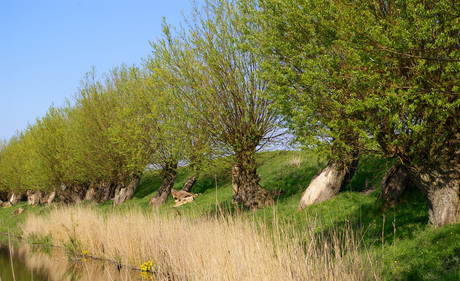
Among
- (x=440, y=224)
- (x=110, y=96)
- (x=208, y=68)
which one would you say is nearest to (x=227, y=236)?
(x=440, y=224)

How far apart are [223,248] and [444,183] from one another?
6.35m

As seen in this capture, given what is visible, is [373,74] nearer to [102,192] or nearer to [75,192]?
[102,192]

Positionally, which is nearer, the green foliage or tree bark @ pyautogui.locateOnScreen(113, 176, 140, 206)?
the green foliage

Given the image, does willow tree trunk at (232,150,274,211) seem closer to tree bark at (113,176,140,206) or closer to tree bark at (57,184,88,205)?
tree bark at (113,176,140,206)

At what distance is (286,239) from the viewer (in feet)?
23.0

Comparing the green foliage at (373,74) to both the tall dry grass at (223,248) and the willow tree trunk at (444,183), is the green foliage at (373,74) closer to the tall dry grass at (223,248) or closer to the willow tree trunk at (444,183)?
the willow tree trunk at (444,183)

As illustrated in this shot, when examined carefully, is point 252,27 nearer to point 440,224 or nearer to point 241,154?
point 241,154

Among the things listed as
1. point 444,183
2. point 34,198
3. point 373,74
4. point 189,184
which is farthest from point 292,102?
point 34,198

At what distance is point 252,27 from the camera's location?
Result: 16.9 m

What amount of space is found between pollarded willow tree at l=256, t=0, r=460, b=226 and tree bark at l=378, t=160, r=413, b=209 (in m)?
2.30

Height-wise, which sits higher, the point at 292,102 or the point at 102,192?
the point at 292,102

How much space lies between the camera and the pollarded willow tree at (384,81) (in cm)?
837

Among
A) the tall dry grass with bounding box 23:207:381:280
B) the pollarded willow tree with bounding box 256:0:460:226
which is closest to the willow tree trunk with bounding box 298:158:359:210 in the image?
the tall dry grass with bounding box 23:207:381:280

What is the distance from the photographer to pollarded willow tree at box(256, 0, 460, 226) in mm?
8367
